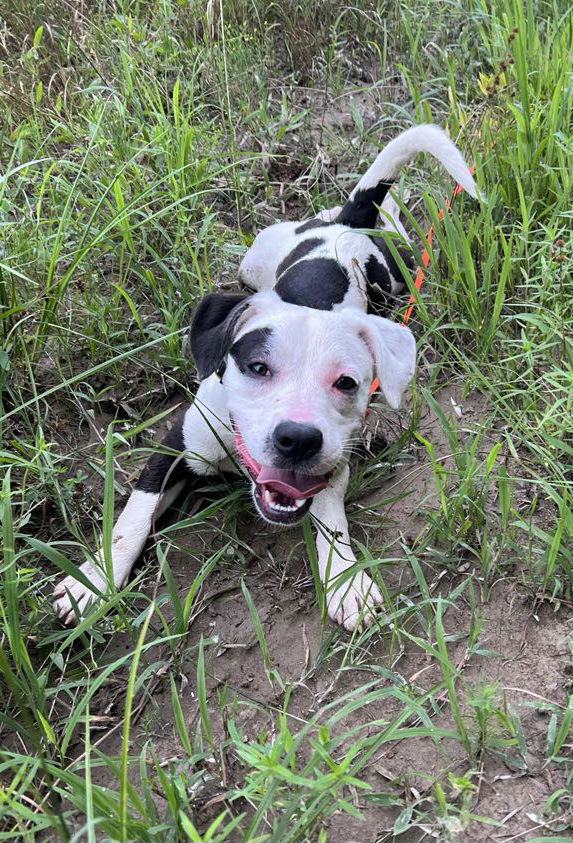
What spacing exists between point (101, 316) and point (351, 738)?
1.83 m

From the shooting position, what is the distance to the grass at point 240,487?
2027 millimetres

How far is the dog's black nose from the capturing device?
234 cm

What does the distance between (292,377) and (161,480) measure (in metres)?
0.65

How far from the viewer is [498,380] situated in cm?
304

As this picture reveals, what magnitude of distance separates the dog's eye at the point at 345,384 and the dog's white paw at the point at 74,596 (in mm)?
924

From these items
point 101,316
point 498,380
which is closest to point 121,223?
point 101,316

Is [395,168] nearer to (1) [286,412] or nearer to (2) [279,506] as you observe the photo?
(1) [286,412]

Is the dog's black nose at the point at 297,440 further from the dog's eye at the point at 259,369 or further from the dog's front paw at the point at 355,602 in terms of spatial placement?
the dog's front paw at the point at 355,602

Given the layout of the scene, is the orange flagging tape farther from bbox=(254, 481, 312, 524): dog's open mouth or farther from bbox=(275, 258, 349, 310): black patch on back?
bbox=(254, 481, 312, 524): dog's open mouth

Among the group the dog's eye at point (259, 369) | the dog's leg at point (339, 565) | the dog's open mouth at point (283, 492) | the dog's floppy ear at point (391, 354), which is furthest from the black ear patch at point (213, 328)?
the dog's leg at point (339, 565)

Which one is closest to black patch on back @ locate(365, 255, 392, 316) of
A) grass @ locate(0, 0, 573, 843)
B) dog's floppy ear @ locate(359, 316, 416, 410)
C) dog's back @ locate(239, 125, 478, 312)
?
dog's back @ locate(239, 125, 478, 312)

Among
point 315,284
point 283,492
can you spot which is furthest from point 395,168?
point 283,492

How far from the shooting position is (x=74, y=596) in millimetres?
2588

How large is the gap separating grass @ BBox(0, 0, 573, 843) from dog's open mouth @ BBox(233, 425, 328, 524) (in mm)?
243
